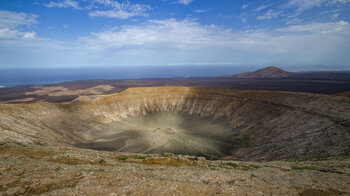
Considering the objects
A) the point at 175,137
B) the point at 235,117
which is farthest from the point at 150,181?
the point at 235,117

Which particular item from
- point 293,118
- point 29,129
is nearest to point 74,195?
point 29,129

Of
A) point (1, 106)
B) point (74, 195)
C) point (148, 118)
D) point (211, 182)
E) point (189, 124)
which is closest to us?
point (74, 195)

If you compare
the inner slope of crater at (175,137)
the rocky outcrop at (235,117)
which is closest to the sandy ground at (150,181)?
the rocky outcrop at (235,117)

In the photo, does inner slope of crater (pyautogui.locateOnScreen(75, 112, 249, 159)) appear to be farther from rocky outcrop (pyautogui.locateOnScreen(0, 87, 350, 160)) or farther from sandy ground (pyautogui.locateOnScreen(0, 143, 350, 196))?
sandy ground (pyautogui.locateOnScreen(0, 143, 350, 196))

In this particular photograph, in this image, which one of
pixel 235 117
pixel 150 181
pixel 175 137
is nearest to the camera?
pixel 150 181

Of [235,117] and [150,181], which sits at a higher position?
[150,181]

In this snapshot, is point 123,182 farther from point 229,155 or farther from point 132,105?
point 132,105

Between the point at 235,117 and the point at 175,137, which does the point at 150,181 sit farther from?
the point at 235,117

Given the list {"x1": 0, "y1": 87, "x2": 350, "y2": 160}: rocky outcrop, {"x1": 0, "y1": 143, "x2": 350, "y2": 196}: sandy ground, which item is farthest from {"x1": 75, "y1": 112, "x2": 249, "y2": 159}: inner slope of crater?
{"x1": 0, "y1": 143, "x2": 350, "y2": 196}: sandy ground
